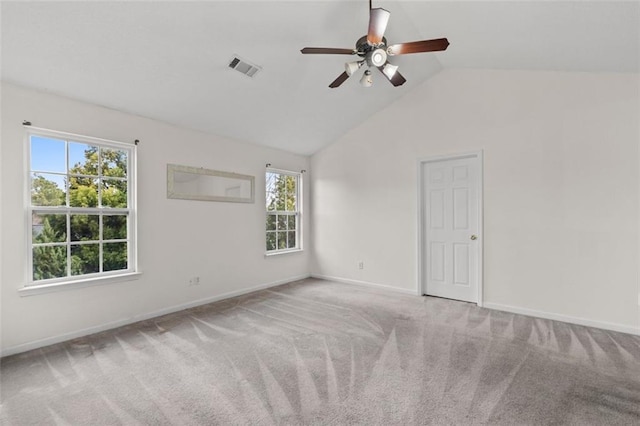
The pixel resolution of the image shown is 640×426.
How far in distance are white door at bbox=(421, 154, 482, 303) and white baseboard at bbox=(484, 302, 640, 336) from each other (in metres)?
0.31

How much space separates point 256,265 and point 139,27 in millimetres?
3418

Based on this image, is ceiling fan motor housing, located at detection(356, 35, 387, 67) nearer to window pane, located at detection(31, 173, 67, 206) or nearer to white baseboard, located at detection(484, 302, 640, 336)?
window pane, located at detection(31, 173, 67, 206)

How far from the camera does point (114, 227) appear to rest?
3365 mm

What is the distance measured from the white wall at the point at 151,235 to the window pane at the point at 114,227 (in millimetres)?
173

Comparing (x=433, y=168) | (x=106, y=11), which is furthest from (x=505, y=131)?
(x=106, y=11)

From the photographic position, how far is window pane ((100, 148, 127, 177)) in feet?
10.8

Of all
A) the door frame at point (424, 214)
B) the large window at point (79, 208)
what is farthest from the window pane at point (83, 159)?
the door frame at point (424, 214)

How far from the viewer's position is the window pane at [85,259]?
121 inches

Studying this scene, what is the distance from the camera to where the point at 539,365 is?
2.46 metres

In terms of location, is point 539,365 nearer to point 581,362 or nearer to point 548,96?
point 581,362

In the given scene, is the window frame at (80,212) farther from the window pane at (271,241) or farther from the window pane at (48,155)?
the window pane at (271,241)

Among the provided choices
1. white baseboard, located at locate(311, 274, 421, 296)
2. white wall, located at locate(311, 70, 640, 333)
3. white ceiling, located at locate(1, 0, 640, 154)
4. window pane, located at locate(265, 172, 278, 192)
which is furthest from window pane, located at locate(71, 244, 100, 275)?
white wall, located at locate(311, 70, 640, 333)

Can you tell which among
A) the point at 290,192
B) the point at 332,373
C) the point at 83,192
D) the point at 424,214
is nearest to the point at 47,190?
the point at 83,192

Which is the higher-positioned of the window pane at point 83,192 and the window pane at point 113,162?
the window pane at point 113,162
